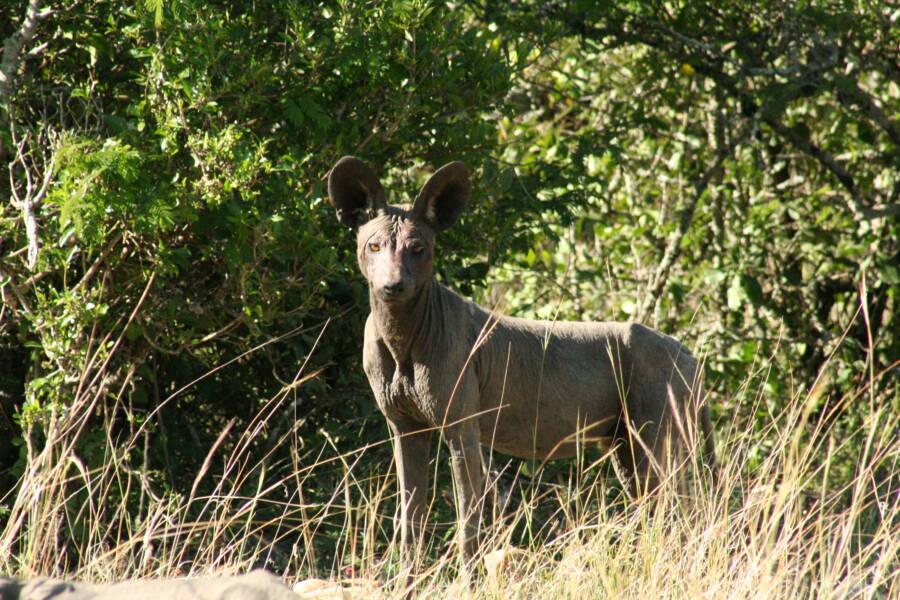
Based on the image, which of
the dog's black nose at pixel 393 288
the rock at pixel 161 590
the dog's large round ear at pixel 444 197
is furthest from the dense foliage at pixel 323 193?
the rock at pixel 161 590

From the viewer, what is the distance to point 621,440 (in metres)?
4.72

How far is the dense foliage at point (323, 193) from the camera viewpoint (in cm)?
466

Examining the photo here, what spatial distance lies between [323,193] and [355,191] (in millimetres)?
1134

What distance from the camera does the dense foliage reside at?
183 inches

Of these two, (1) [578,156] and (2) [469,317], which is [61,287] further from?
(1) [578,156]

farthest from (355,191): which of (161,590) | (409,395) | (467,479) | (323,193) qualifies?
(161,590)

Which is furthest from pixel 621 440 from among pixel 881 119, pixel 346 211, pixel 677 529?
pixel 881 119

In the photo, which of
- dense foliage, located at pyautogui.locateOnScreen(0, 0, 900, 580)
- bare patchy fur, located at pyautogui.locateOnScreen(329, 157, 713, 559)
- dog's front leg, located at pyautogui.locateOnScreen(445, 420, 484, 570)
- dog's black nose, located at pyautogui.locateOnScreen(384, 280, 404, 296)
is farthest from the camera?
dense foliage, located at pyautogui.locateOnScreen(0, 0, 900, 580)

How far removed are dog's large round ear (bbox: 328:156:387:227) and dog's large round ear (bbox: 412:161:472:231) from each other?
167mm

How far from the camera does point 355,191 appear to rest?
400cm

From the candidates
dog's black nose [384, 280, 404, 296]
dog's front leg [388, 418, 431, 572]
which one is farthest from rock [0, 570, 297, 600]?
dog's front leg [388, 418, 431, 572]

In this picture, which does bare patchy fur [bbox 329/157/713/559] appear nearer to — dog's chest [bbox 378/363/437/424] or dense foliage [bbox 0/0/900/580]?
dog's chest [bbox 378/363/437/424]

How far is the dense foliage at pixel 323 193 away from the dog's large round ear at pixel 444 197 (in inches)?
38.3

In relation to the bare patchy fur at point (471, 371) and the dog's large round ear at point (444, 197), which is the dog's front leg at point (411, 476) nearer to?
the bare patchy fur at point (471, 371)
